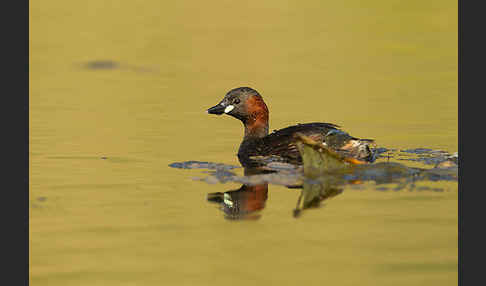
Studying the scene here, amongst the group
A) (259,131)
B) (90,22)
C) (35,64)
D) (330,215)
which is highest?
(90,22)

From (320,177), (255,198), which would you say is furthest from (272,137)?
(255,198)

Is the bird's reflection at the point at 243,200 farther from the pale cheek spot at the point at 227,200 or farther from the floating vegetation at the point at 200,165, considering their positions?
the floating vegetation at the point at 200,165

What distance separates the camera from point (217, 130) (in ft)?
40.4

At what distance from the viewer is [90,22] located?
23.8 m

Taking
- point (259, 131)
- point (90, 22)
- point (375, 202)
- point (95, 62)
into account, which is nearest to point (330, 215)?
point (375, 202)

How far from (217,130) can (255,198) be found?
4355 millimetres

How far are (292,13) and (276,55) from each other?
7298 mm

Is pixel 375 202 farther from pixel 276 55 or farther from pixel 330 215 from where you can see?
pixel 276 55

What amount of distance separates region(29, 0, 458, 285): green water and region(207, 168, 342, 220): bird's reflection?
0.10 m

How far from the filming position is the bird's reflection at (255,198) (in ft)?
24.8

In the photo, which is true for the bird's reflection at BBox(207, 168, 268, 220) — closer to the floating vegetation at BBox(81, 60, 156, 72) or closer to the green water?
the green water

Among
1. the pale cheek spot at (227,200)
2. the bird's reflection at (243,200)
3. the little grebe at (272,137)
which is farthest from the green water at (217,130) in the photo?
the little grebe at (272,137)

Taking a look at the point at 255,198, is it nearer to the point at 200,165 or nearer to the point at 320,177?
the point at 320,177

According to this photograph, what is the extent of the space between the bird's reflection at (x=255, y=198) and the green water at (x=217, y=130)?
4.0 inches
